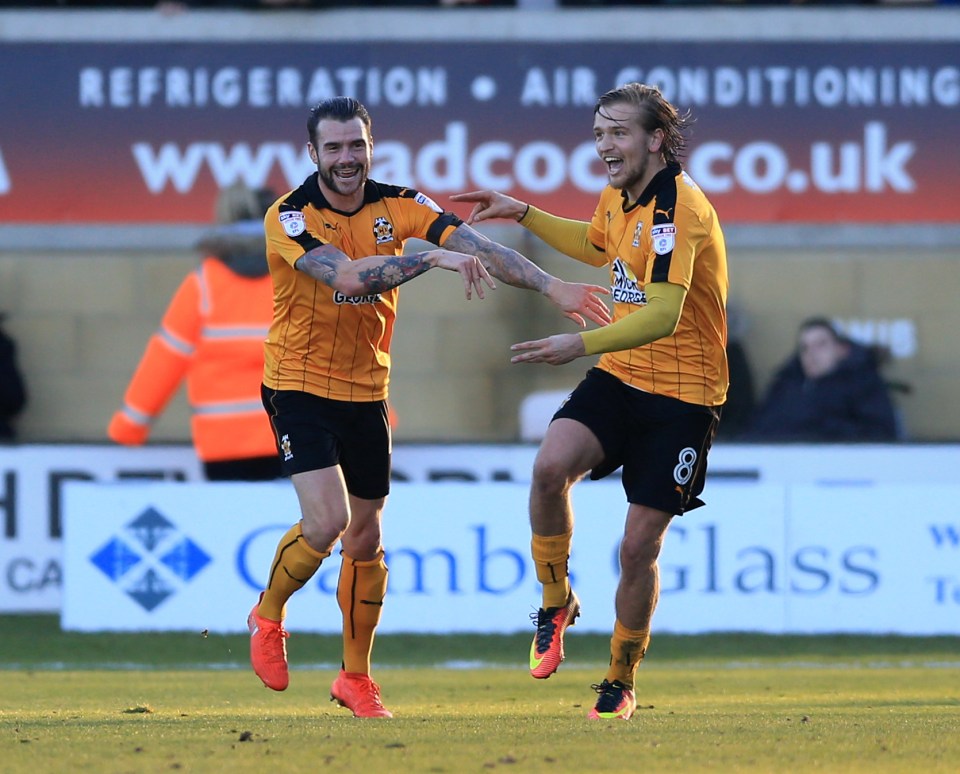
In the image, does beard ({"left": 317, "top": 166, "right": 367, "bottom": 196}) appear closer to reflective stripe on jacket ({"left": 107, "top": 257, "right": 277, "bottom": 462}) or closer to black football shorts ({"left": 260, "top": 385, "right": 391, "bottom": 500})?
black football shorts ({"left": 260, "top": 385, "right": 391, "bottom": 500})

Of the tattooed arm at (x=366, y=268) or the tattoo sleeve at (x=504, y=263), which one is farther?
the tattoo sleeve at (x=504, y=263)

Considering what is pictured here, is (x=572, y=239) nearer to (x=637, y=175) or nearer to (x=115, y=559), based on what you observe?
(x=637, y=175)

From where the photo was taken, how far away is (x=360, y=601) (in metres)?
6.74

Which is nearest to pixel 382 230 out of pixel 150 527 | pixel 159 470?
pixel 150 527

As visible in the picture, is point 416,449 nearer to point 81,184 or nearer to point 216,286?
point 216,286

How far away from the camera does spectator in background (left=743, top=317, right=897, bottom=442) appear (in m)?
11.5

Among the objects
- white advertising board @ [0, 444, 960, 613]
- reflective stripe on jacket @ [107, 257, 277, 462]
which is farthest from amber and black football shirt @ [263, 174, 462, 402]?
white advertising board @ [0, 444, 960, 613]

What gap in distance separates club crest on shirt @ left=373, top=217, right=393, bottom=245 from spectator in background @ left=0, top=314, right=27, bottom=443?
6.33 metres

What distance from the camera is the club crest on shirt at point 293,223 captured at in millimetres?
6191

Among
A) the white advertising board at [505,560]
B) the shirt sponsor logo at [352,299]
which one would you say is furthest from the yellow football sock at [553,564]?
the white advertising board at [505,560]

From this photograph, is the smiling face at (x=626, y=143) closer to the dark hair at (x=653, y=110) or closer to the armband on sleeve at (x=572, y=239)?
the dark hair at (x=653, y=110)

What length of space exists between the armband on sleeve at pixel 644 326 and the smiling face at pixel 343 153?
3.22 feet

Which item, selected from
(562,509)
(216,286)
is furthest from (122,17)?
(562,509)

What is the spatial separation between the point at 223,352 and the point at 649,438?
13.4 ft
